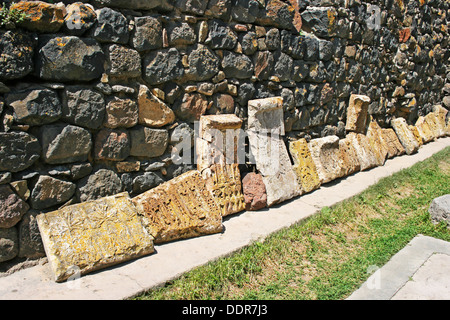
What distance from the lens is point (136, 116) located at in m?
3.14

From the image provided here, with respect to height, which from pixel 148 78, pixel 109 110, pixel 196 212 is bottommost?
pixel 196 212

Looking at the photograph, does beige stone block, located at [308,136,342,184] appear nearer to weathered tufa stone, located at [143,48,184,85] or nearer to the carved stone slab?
weathered tufa stone, located at [143,48,184,85]

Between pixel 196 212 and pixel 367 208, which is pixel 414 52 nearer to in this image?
pixel 367 208

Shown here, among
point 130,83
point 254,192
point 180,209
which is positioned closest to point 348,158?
point 254,192

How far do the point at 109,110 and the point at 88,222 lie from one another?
87 cm

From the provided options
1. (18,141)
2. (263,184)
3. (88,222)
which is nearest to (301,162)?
(263,184)

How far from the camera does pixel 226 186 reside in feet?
12.0

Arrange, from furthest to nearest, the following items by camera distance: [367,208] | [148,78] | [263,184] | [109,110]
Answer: [367,208]
[263,184]
[148,78]
[109,110]

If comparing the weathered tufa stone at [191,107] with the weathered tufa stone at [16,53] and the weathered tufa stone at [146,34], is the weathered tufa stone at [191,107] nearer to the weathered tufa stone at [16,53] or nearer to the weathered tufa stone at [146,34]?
the weathered tufa stone at [146,34]

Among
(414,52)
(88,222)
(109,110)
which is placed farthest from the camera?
(414,52)

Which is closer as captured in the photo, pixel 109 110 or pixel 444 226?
pixel 109 110

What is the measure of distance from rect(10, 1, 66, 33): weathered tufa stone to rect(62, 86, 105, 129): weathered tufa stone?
16.6 inches

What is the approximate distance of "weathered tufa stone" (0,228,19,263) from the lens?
2602mm

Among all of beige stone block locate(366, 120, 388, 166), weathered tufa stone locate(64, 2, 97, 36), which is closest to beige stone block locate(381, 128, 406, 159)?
beige stone block locate(366, 120, 388, 166)
